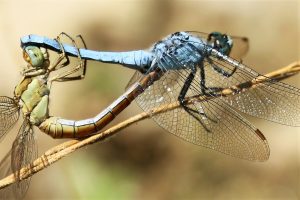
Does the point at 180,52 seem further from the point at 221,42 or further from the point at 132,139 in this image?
the point at 132,139

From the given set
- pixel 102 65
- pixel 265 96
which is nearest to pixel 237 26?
pixel 102 65

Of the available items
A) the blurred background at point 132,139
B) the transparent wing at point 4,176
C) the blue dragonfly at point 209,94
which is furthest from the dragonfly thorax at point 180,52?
the blurred background at point 132,139

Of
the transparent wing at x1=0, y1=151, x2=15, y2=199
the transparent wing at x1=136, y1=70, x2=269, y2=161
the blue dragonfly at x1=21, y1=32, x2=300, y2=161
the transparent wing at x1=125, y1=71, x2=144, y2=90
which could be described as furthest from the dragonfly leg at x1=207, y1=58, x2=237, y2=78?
the transparent wing at x1=0, y1=151, x2=15, y2=199

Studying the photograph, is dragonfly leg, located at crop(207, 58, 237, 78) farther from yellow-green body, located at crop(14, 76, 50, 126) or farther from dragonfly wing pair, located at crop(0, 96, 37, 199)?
dragonfly wing pair, located at crop(0, 96, 37, 199)

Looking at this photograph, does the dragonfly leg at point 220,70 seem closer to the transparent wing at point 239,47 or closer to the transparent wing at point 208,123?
the transparent wing at point 208,123

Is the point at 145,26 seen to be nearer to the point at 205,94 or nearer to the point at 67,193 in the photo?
the point at 67,193

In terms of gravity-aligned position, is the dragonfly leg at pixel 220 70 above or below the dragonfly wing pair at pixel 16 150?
above
